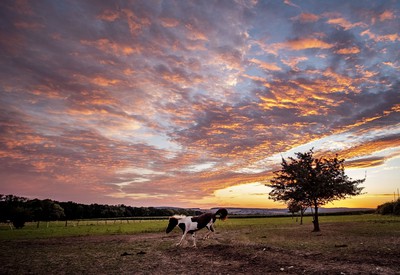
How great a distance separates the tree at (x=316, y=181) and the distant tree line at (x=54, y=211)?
61604 millimetres

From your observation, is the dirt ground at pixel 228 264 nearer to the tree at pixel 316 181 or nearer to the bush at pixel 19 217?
the tree at pixel 316 181

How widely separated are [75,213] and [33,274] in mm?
141917

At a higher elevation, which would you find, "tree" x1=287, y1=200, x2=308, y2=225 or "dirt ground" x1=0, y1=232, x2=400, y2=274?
"tree" x1=287, y1=200, x2=308, y2=225

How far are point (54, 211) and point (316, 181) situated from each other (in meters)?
88.8

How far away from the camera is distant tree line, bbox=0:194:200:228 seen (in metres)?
65.2

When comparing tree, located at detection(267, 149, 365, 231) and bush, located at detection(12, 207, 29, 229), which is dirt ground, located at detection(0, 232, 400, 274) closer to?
tree, located at detection(267, 149, 365, 231)

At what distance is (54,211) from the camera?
9262cm

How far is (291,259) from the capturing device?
1387 centimetres

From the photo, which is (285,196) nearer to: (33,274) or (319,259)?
(319,259)

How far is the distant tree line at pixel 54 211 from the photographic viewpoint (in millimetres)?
65250

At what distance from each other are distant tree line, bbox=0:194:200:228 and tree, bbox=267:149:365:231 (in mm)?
61604

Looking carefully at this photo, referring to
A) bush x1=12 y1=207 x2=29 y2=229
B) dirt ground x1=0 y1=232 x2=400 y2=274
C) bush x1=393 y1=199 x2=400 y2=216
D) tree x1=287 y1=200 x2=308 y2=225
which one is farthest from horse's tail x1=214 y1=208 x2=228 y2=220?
bush x1=393 y1=199 x2=400 y2=216

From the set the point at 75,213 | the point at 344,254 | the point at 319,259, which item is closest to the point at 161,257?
the point at 319,259

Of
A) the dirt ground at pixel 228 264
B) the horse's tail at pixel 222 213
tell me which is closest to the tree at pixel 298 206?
the horse's tail at pixel 222 213
